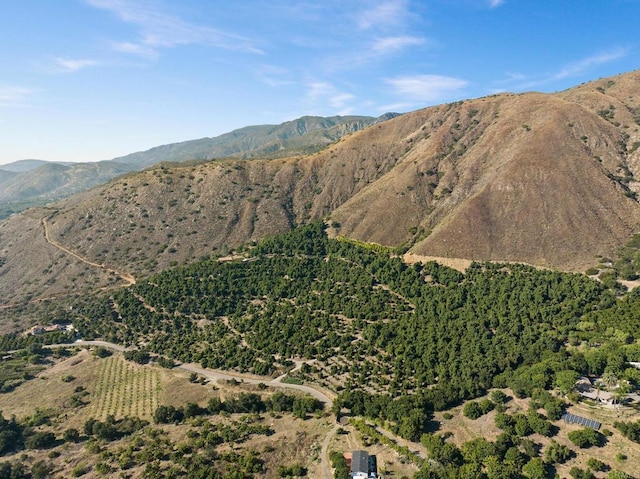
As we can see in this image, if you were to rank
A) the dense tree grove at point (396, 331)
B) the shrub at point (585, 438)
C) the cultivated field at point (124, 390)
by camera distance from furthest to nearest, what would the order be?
the cultivated field at point (124, 390)
the dense tree grove at point (396, 331)
the shrub at point (585, 438)

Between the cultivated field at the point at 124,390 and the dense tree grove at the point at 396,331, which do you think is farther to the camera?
the cultivated field at the point at 124,390

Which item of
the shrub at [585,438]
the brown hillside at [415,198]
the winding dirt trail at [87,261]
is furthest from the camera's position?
the winding dirt trail at [87,261]

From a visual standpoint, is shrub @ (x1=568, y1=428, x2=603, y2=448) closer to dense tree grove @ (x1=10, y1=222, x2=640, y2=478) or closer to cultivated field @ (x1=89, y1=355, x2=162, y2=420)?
dense tree grove @ (x1=10, y1=222, x2=640, y2=478)

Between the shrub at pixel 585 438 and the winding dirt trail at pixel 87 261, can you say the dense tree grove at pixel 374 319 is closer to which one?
the shrub at pixel 585 438

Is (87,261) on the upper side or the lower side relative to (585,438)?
upper

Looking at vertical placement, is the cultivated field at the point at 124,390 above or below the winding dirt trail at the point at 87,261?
below

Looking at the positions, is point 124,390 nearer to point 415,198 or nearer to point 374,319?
point 374,319

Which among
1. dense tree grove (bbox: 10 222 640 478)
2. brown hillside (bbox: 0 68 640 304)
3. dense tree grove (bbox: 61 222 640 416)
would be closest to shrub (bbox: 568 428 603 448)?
dense tree grove (bbox: 10 222 640 478)

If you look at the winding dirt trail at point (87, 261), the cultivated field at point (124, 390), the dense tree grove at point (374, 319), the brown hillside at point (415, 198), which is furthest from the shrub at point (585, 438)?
the winding dirt trail at point (87, 261)

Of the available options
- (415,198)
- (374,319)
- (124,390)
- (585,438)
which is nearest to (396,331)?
(374,319)
